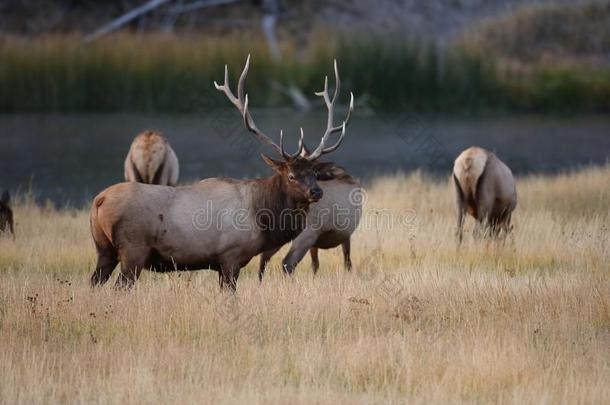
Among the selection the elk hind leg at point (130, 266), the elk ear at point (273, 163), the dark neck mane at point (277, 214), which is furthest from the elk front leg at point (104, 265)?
the elk ear at point (273, 163)

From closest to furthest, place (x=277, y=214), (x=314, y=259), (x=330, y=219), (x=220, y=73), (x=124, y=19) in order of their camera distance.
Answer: (x=277, y=214), (x=330, y=219), (x=314, y=259), (x=220, y=73), (x=124, y=19)

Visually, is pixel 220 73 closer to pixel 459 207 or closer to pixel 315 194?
pixel 459 207

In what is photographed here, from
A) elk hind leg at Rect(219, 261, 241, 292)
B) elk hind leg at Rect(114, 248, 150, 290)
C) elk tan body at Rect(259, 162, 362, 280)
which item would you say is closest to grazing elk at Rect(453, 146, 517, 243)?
elk tan body at Rect(259, 162, 362, 280)

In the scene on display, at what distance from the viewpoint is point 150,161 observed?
1406 centimetres

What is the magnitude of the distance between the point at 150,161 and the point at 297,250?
11.0ft

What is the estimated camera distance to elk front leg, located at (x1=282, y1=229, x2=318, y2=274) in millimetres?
11266

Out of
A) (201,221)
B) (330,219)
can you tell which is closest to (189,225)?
(201,221)

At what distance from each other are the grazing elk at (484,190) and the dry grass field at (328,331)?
57 cm

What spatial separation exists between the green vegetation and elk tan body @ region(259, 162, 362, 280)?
17.5 meters

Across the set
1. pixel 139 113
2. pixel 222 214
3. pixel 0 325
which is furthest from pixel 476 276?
pixel 139 113

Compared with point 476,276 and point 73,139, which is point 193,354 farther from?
point 73,139

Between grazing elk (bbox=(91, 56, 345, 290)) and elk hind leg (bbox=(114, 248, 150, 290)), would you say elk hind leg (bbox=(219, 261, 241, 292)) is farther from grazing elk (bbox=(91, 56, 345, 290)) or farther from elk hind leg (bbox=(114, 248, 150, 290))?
elk hind leg (bbox=(114, 248, 150, 290))

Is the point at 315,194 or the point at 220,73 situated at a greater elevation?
the point at 220,73

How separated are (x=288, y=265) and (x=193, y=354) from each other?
2.85m
